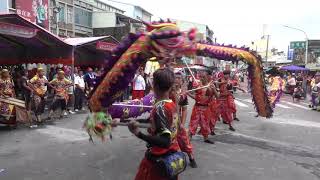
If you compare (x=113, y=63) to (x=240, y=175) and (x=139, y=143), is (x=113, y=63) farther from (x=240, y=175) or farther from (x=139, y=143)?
(x=139, y=143)

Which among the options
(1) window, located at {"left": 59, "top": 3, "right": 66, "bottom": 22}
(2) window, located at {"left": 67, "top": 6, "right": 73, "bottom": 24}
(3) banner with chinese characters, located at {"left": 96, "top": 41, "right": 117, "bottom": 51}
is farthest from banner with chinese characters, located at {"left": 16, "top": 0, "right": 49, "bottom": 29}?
(2) window, located at {"left": 67, "top": 6, "right": 73, "bottom": 24}

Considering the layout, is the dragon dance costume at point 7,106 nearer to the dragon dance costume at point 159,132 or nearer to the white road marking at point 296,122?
the dragon dance costume at point 159,132

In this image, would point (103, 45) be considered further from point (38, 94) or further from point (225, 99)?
point (225, 99)

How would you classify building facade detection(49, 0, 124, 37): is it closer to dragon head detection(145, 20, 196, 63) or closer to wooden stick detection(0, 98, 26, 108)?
wooden stick detection(0, 98, 26, 108)

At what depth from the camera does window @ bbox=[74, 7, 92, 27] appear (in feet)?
146

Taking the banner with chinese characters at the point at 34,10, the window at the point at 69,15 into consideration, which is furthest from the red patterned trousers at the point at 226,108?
the window at the point at 69,15

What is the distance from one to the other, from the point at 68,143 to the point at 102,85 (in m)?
4.44

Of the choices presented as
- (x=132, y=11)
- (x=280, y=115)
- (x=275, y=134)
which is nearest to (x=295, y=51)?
(x=132, y=11)

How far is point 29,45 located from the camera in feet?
58.0

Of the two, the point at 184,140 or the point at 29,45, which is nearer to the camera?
the point at 184,140

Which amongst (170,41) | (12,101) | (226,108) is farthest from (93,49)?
(170,41)

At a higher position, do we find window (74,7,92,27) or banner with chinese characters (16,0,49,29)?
window (74,7,92,27)

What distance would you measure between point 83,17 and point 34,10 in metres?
19.9

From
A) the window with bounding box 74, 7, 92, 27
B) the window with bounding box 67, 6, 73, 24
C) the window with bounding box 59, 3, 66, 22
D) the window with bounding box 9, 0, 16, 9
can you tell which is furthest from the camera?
the window with bounding box 74, 7, 92, 27
